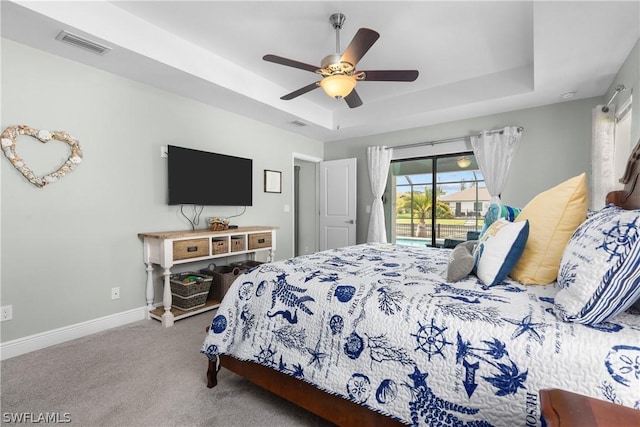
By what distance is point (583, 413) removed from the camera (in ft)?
1.92

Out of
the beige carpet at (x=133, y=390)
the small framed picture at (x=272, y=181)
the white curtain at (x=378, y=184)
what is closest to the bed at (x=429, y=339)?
the beige carpet at (x=133, y=390)

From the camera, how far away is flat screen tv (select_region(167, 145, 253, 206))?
3258 millimetres

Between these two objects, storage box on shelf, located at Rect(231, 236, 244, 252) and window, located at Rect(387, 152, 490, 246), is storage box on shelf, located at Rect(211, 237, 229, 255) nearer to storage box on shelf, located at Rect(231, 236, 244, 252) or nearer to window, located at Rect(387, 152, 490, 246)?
storage box on shelf, located at Rect(231, 236, 244, 252)

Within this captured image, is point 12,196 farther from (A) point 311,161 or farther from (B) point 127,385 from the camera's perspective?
(A) point 311,161

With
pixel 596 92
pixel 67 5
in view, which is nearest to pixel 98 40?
pixel 67 5

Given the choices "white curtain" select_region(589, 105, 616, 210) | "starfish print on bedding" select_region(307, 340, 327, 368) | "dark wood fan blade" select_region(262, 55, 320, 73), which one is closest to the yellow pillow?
"starfish print on bedding" select_region(307, 340, 327, 368)

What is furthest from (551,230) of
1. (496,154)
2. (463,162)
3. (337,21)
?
(463,162)

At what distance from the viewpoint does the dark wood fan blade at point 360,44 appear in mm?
1961

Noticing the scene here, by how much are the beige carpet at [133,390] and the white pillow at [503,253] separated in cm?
114

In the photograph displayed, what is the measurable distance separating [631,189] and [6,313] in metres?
4.13

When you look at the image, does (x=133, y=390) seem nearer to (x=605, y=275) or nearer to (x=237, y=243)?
(x=237, y=243)

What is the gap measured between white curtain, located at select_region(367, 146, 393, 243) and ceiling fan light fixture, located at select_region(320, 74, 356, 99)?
2503mm

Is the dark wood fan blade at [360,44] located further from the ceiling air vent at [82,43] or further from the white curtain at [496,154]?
the white curtain at [496,154]

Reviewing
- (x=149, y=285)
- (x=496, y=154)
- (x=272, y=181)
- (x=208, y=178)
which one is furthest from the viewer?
(x=272, y=181)
